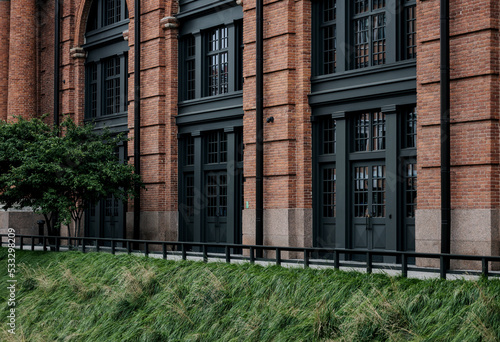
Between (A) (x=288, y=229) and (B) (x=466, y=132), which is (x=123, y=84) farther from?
(B) (x=466, y=132)

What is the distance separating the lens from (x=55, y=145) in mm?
24719

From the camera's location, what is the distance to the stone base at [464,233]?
53.9 ft

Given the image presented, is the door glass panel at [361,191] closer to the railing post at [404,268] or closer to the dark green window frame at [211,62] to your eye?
the dark green window frame at [211,62]

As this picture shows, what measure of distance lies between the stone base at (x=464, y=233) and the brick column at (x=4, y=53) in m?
23.1

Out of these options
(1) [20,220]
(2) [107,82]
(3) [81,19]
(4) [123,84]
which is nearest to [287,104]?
(4) [123,84]

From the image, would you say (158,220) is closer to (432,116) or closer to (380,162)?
(380,162)

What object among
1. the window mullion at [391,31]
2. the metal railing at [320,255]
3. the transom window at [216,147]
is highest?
the window mullion at [391,31]

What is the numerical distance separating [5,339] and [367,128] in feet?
36.0

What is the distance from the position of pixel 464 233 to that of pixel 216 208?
10.2 metres

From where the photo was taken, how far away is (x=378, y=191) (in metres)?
19.6

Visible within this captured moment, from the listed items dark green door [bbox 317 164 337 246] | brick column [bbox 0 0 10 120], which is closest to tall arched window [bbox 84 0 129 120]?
brick column [bbox 0 0 10 120]

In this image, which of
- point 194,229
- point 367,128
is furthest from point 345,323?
point 194,229

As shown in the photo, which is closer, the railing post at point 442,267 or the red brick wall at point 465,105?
the railing post at point 442,267

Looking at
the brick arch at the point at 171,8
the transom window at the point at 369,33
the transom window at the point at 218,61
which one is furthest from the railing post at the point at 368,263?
the brick arch at the point at 171,8
